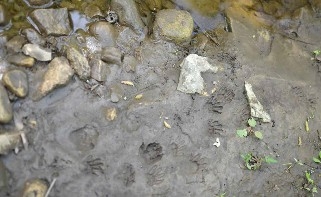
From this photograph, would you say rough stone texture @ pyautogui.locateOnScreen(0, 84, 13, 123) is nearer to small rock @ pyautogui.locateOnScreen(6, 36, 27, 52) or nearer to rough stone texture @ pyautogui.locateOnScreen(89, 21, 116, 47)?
small rock @ pyautogui.locateOnScreen(6, 36, 27, 52)

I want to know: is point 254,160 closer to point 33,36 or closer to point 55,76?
point 55,76

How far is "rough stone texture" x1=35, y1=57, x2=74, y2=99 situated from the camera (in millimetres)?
3344

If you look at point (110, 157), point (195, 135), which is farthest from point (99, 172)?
point (195, 135)

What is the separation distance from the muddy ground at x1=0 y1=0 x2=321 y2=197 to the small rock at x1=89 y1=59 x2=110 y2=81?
95 mm

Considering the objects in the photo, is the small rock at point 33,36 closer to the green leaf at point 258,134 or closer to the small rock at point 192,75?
the small rock at point 192,75

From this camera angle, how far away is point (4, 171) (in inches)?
119

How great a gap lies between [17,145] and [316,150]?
3.01m

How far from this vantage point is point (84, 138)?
11.1 feet

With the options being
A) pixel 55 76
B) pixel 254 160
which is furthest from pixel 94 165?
pixel 254 160

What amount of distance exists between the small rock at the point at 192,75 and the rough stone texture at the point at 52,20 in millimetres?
1218

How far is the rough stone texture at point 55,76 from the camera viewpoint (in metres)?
3.34

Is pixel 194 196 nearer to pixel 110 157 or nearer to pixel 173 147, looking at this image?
pixel 173 147

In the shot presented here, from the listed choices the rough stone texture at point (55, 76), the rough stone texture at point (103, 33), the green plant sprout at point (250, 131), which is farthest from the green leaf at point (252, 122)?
the rough stone texture at point (55, 76)

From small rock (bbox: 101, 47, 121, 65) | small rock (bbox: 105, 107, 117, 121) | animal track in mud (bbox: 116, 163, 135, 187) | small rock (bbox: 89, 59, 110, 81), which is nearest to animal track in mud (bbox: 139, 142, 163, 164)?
animal track in mud (bbox: 116, 163, 135, 187)
